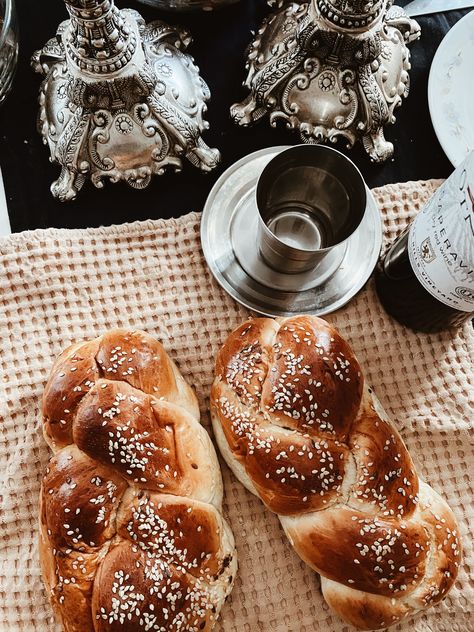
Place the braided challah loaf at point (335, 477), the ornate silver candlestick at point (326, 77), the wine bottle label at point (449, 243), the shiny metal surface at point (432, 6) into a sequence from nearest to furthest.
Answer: the wine bottle label at point (449, 243) → the braided challah loaf at point (335, 477) → the ornate silver candlestick at point (326, 77) → the shiny metal surface at point (432, 6)

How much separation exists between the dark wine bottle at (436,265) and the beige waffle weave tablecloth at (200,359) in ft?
0.16

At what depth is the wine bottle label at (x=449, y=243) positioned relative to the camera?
2.50 ft

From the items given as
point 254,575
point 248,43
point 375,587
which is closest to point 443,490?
point 375,587

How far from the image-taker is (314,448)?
875mm

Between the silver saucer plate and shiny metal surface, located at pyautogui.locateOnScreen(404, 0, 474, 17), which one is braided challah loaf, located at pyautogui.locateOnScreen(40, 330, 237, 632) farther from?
shiny metal surface, located at pyautogui.locateOnScreen(404, 0, 474, 17)

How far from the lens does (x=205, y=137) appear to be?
3.52 feet

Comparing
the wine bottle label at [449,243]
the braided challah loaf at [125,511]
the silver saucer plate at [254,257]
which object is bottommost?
the braided challah loaf at [125,511]

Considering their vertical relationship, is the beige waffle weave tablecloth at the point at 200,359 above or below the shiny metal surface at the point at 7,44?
below

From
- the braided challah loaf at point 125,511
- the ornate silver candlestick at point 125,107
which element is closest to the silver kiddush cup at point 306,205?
the ornate silver candlestick at point 125,107

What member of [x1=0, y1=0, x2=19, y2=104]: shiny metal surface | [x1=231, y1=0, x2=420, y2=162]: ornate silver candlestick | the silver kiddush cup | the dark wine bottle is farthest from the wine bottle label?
[x1=0, y1=0, x2=19, y2=104]: shiny metal surface

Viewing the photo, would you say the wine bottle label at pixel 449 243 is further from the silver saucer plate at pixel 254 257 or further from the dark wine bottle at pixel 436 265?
the silver saucer plate at pixel 254 257

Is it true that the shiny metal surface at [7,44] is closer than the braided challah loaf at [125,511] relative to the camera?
No

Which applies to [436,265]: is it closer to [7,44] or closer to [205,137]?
[205,137]

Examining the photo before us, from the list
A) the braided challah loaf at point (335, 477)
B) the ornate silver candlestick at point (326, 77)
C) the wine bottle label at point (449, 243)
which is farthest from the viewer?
the ornate silver candlestick at point (326, 77)
